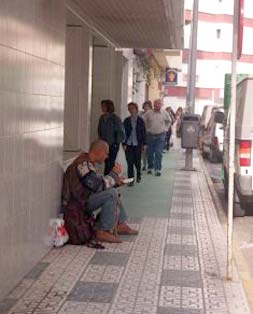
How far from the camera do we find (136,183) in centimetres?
1402

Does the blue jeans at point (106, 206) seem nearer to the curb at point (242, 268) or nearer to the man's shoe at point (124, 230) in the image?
the man's shoe at point (124, 230)

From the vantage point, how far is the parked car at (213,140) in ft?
65.7

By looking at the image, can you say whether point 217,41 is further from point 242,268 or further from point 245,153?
point 242,268

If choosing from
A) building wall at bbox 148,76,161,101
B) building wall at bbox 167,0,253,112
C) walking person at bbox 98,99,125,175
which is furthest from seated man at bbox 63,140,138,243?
building wall at bbox 167,0,253,112

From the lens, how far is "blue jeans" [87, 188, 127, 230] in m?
7.84

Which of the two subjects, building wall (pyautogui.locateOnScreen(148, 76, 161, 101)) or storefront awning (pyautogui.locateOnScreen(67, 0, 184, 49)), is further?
building wall (pyautogui.locateOnScreen(148, 76, 161, 101))

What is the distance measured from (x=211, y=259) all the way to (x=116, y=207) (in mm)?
1291

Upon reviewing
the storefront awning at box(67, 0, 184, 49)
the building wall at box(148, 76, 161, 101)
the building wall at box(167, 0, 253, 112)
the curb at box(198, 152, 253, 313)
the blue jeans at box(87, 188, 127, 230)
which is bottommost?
the curb at box(198, 152, 253, 313)

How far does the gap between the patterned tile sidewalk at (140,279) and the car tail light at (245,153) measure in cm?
134

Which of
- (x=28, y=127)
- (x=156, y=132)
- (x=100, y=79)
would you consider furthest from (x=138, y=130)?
(x=28, y=127)

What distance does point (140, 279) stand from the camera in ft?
21.2

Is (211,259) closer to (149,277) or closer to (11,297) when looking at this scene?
(149,277)

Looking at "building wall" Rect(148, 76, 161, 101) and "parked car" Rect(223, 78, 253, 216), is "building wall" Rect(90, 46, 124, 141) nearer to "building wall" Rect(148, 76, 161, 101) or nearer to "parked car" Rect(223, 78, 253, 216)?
"parked car" Rect(223, 78, 253, 216)

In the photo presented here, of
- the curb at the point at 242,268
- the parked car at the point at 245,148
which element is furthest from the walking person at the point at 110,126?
the parked car at the point at 245,148
